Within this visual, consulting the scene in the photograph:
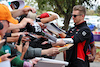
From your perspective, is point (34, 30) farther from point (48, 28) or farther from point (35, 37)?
point (48, 28)

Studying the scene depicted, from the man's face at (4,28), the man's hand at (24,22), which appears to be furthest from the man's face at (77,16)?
the man's face at (4,28)

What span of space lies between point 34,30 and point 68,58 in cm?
137

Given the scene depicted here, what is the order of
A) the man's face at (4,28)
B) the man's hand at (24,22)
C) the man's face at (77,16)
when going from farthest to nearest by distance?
the man's face at (77,16), the man's hand at (24,22), the man's face at (4,28)

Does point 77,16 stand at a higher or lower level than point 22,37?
higher

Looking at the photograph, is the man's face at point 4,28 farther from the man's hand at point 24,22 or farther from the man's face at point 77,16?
the man's face at point 77,16

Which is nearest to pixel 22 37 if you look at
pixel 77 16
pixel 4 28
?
pixel 4 28

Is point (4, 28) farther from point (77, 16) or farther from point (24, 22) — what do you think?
point (77, 16)

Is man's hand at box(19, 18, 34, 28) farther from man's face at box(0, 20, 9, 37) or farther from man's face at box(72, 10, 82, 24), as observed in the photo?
man's face at box(72, 10, 82, 24)

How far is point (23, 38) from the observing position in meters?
1.77

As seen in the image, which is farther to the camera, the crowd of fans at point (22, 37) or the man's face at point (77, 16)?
the man's face at point (77, 16)

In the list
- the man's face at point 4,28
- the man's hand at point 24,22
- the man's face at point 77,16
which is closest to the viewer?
the man's face at point 4,28

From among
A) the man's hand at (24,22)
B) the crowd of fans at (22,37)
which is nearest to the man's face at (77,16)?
the crowd of fans at (22,37)

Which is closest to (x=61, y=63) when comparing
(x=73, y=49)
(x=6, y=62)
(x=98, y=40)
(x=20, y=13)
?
(x=6, y=62)

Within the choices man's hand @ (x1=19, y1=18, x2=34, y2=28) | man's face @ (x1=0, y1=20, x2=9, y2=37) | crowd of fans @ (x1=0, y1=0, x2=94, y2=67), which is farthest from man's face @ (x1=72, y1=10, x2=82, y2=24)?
man's face @ (x1=0, y1=20, x2=9, y2=37)
